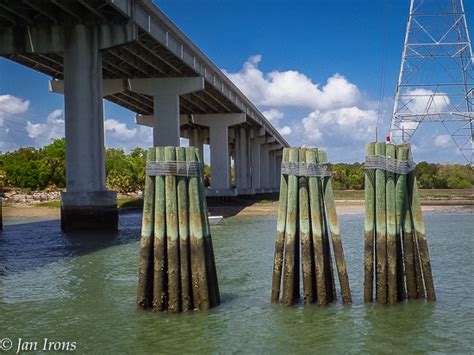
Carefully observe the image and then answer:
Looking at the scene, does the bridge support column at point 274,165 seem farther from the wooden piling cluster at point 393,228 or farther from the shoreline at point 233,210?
the wooden piling cluster at point 393,228

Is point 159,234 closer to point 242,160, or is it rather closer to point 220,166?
point 220,166

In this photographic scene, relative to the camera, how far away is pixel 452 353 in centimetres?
988

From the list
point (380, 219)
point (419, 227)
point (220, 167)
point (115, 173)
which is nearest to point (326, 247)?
point (380, 219)

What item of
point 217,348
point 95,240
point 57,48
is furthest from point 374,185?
point 57,48

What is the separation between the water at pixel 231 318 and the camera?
10398 mm

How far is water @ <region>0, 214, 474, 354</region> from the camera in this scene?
10.4m

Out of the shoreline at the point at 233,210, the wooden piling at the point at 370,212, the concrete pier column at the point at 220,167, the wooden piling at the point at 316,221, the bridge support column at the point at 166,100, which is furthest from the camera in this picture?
the concrete pier column at the point at 220,167

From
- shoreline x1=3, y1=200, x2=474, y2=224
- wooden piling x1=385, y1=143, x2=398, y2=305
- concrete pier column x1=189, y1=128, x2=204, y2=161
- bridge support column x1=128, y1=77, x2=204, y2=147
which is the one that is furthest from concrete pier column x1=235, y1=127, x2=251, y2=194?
wooden piling x1=385, y1=143, x2=398, y2=305

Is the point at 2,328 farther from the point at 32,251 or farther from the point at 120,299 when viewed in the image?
the point at 32,251

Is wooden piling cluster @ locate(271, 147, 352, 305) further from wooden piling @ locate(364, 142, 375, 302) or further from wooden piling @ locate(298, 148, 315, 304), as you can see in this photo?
wooden piling @ locate(364, 142, 375, 302)

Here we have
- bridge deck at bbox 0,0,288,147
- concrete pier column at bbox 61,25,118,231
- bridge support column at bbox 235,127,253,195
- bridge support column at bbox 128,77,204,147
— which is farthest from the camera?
bridge support column at bbox 235,127,253,195

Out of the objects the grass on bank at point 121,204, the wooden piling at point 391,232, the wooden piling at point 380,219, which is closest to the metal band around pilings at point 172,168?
the wooden piling at point 380,219

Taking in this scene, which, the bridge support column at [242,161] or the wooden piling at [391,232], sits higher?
the bridge support column at [242,161]

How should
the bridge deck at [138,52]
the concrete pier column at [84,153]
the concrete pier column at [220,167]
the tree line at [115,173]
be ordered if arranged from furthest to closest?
1. the tree line at [115,173]
2. the concrete pier column at [220,167]
3. the bridge deck at [138,52]
4. the concrete pier column at [84,153]
